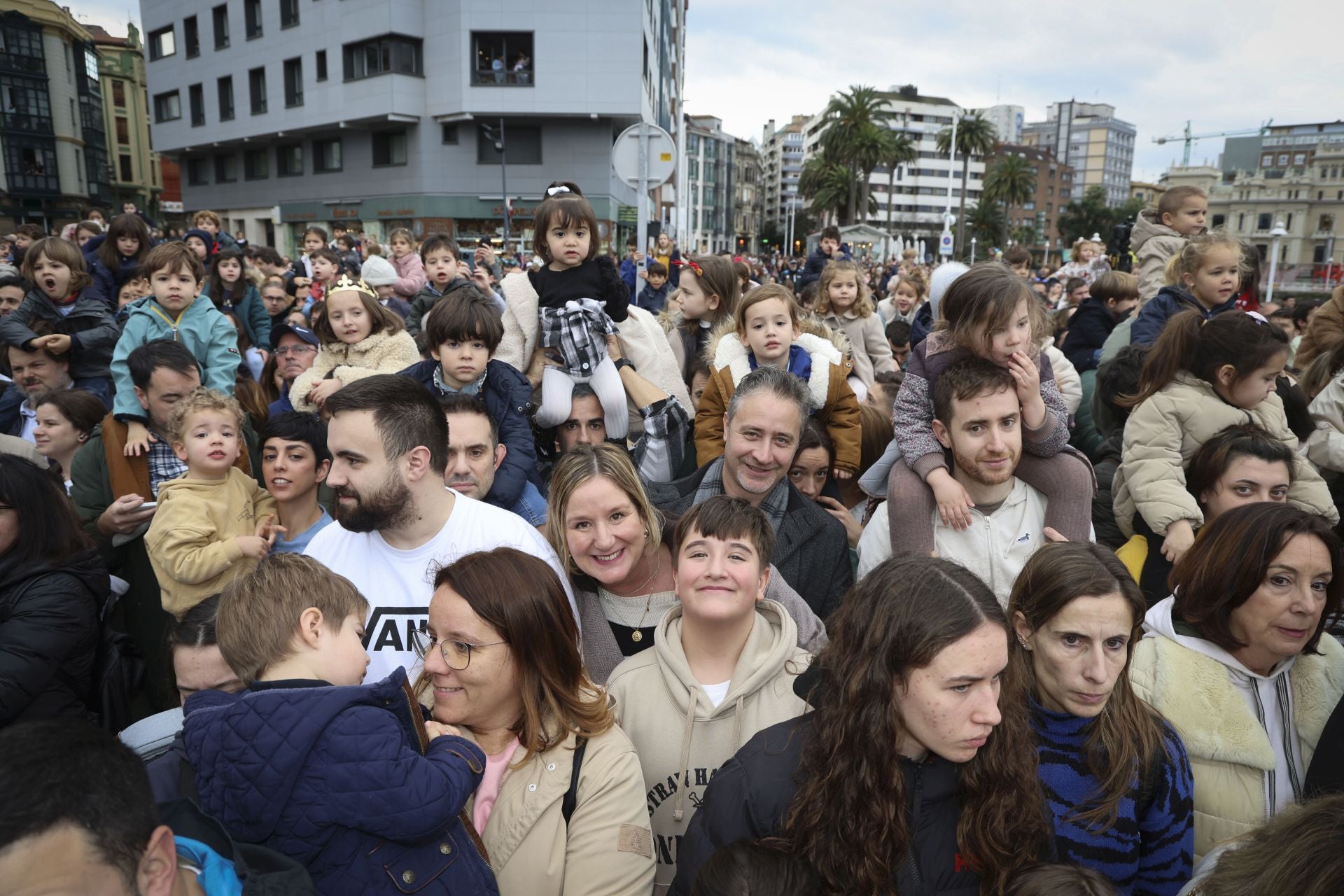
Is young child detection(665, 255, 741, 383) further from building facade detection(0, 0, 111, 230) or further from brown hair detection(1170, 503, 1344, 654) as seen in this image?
building facade detection(0, 0, 111, 230)

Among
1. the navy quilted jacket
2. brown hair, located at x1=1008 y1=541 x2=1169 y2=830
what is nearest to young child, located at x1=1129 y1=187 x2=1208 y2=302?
brown hair, located at x1=1008 y1=541 x2=1169 y2=830

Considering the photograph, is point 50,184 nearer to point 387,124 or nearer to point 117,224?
point 387,124

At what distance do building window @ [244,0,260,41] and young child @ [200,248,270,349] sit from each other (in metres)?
35.4

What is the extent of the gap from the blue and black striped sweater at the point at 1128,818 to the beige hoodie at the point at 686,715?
0.73 meters

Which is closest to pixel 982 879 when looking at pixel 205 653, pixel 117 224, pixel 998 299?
pixel 998 299

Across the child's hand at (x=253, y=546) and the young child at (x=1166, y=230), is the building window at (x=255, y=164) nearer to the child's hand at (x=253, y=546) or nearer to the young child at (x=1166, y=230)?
the young child at (x=1166, y=230)

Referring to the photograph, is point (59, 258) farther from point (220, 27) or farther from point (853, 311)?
point (220, 27)

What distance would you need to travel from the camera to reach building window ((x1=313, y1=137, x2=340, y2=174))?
36.1 metres

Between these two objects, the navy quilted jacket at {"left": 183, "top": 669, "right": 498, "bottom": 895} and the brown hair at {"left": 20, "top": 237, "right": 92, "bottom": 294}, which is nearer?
the navy quilted jacket at {"left": 183, "top": 669, "right": 498, "bottom": 895}

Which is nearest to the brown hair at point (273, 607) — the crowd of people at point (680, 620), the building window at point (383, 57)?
the crowd of people at point (680, 620)

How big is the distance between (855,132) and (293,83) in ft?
141

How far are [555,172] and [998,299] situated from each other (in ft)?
107

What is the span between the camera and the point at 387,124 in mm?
34281

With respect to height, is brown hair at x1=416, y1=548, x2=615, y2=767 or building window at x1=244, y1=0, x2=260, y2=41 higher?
building window at x1=244, y1=0, x2=260, y2=41
